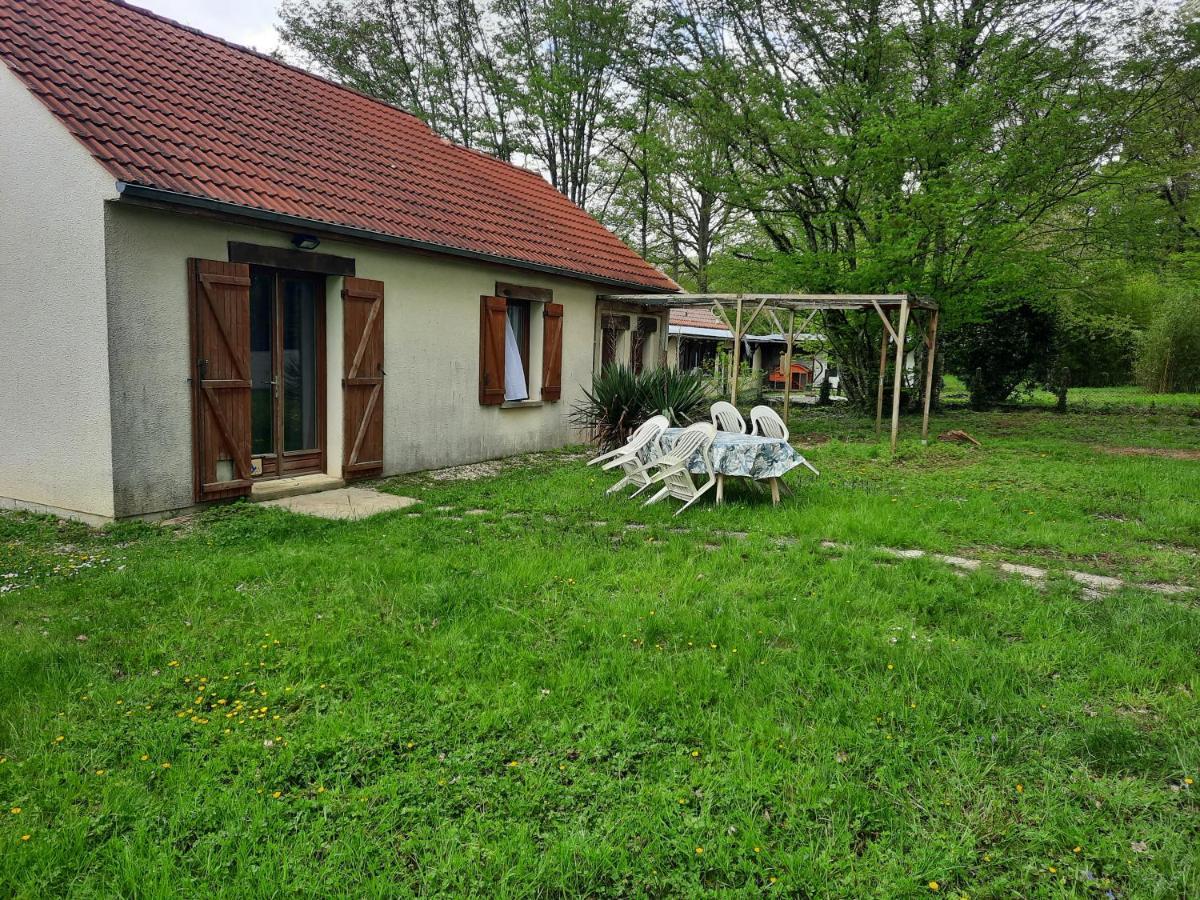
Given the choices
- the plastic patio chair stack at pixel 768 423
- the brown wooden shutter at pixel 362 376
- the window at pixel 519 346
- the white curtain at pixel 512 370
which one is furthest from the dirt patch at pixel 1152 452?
the brown wooden shutter at pixel 362 376

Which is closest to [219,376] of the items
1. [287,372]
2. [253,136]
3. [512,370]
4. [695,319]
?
[287,372]

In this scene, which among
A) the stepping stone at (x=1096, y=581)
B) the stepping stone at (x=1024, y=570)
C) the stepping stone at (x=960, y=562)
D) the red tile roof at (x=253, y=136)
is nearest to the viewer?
the stepping stone at (x=1096, y=581)

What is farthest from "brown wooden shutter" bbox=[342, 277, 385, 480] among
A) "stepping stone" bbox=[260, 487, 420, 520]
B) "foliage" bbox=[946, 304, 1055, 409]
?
"foliage" bbox=[946, 304, 1055, 409]

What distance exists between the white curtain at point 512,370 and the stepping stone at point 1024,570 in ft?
22.0

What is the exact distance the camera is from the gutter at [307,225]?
18.6 feet

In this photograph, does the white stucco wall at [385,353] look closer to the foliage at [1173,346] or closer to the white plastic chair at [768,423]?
the white plastic chair at [768,423]

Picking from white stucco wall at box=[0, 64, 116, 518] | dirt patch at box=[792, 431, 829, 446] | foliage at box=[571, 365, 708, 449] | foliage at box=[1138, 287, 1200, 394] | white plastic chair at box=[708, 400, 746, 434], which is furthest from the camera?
foliage at box=[1138, 287, 1200, 394]

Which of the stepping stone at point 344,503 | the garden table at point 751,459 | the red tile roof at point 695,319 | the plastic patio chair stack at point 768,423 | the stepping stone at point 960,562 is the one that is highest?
the red tile roof at point 695,319

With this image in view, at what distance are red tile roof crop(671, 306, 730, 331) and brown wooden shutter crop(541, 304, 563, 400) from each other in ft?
42.2

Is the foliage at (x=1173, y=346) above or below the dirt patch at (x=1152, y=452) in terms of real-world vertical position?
above

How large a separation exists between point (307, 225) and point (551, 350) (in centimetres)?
458

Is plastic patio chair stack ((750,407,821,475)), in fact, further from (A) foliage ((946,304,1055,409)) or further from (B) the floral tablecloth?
(A) foliage ((946,304,1055,409))

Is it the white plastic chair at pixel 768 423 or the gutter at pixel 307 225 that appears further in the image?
the white plastic chair at pixel 768 423

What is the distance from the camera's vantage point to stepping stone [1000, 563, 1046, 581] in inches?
193
